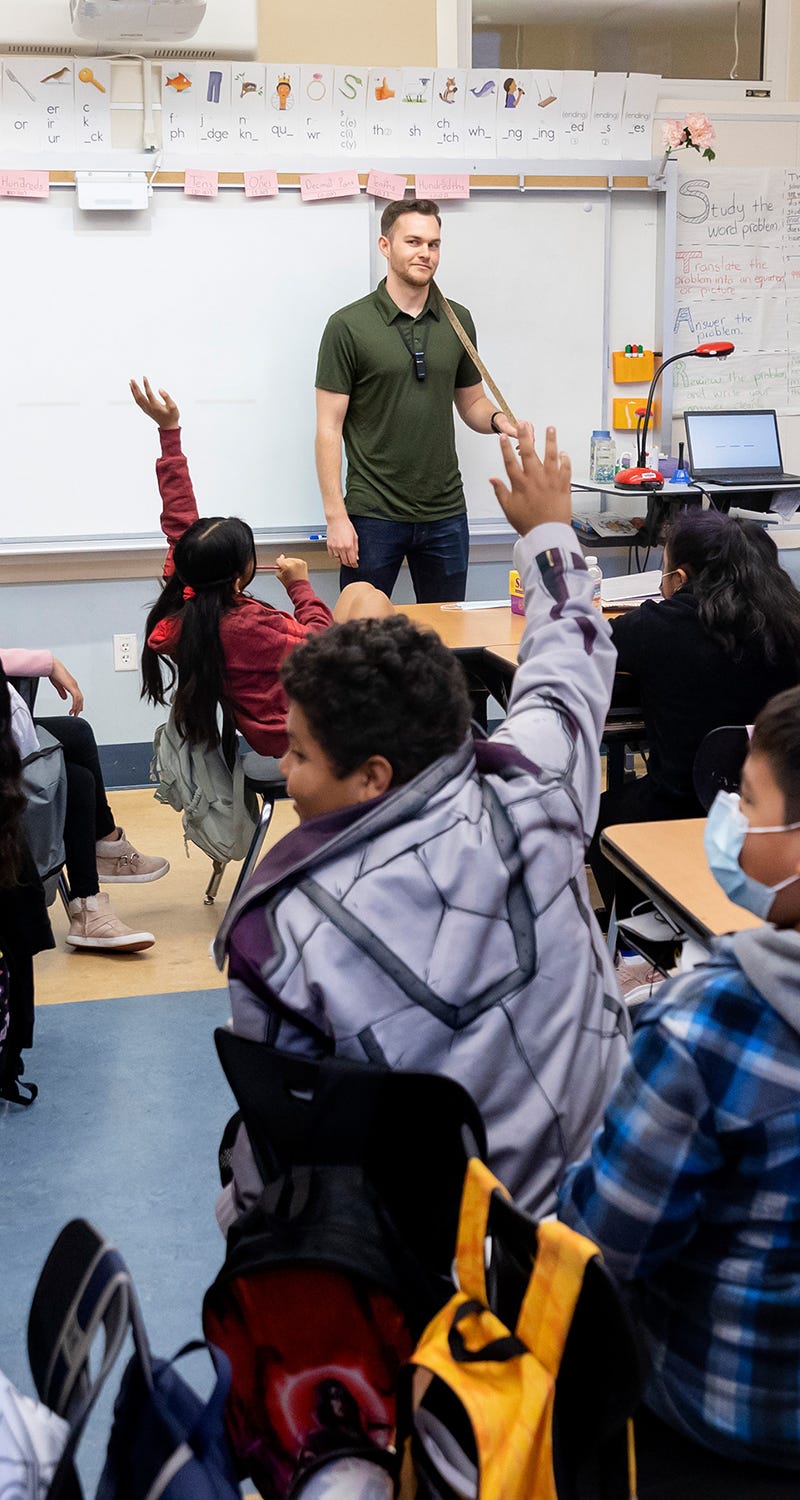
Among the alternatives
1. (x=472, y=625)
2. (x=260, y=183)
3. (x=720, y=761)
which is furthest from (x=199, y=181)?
(x=720, y=761)

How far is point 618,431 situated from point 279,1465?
14.2 feet

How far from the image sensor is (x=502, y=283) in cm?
485

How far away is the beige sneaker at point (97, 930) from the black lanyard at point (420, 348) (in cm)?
200

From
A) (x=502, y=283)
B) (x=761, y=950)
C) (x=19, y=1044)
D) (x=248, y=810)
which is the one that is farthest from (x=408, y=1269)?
(x=502, y=283)

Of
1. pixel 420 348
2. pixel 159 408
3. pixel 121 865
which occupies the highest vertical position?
pixel 420 348

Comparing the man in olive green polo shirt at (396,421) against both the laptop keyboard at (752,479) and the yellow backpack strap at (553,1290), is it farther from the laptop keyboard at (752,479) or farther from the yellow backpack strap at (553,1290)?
the yellow backpack strap at (553,1290)

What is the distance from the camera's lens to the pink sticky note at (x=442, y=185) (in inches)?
183

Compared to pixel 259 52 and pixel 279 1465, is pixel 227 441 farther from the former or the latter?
pixel 279 1465

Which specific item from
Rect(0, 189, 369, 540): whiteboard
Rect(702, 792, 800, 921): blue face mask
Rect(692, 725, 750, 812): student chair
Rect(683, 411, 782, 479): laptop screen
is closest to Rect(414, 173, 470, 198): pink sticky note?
Rect(0, 189, 369, 540): whiteboard

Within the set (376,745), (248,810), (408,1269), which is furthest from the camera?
(248,810)

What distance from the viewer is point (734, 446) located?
192 inches

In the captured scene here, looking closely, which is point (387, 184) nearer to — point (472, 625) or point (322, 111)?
point (322, 111)

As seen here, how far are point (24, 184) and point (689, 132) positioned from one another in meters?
2.19

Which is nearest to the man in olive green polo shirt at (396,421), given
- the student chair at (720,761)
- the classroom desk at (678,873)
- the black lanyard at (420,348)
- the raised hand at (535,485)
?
the black lanyard at (420,348)
